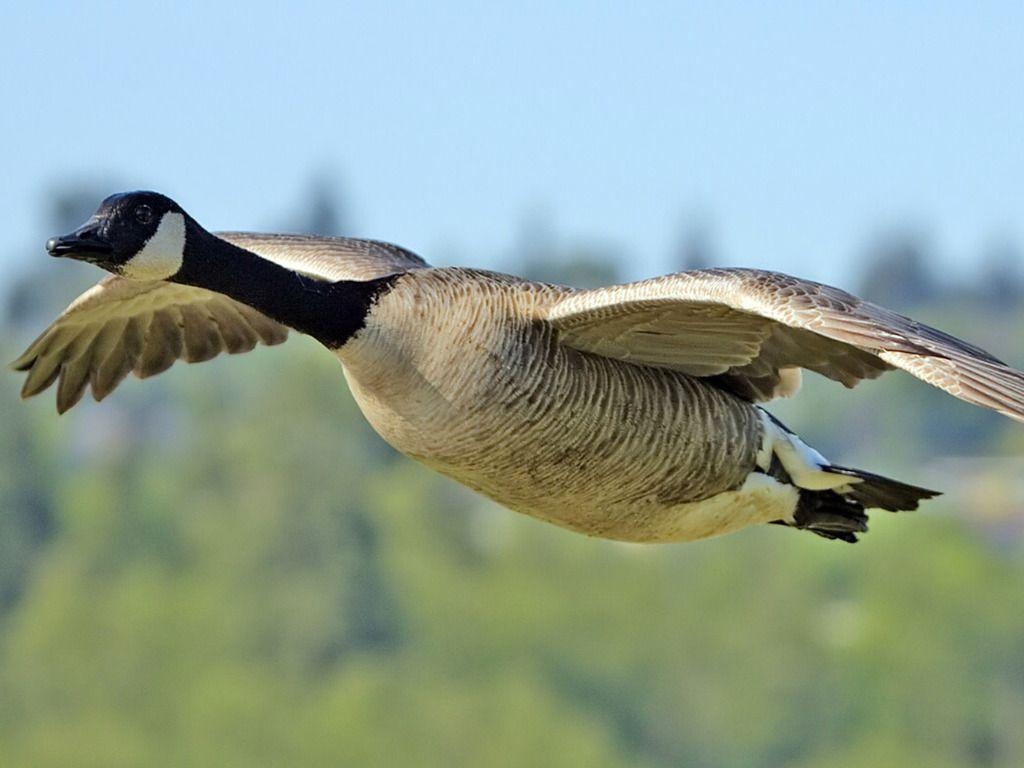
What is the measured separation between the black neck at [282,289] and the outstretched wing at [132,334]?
2033 mm

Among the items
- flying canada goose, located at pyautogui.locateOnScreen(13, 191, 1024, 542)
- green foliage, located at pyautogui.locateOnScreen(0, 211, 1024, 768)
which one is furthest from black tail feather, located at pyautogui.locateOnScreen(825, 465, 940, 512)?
green foliage, located at pyautogui.locateOnScreen(0, 211, 1024, 768)

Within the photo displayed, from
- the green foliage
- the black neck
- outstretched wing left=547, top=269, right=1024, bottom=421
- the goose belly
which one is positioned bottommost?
the green foliage

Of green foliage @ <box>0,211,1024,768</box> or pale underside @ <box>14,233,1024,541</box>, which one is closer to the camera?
pale underside @ <box>14,233,1024,541</box>

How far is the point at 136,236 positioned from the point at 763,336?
324cm

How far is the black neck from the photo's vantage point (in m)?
11.2

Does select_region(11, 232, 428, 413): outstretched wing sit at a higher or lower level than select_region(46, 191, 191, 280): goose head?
lower

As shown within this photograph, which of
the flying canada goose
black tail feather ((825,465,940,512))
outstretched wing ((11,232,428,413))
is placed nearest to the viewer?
the flying canada goose

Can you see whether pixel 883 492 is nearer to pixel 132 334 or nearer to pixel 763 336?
pixel 763 336

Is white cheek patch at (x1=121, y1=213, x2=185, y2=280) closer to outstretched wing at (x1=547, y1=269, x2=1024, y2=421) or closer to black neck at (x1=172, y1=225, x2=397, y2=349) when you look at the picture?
black neck at (x1=172, y1=225, x2=397, y2=349)

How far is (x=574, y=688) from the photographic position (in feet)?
282

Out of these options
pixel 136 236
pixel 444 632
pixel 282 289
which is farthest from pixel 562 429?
pixel 444 632

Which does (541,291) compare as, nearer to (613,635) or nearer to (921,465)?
(613,635)

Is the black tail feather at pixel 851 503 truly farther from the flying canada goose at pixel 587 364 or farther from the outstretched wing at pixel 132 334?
the outstretched wing at pixel 132 334

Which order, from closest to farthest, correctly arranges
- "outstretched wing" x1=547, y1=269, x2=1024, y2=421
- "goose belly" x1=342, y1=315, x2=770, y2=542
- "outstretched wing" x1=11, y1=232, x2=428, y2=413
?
1. "outstretched wing" x1=547, y1=269, x2=1024, y2=421
2. "goose belly" x1=342, y1=315, x2=770, y2=542
3. "outstretched wing" x1=11, y1=232, x2=428, y2=413
